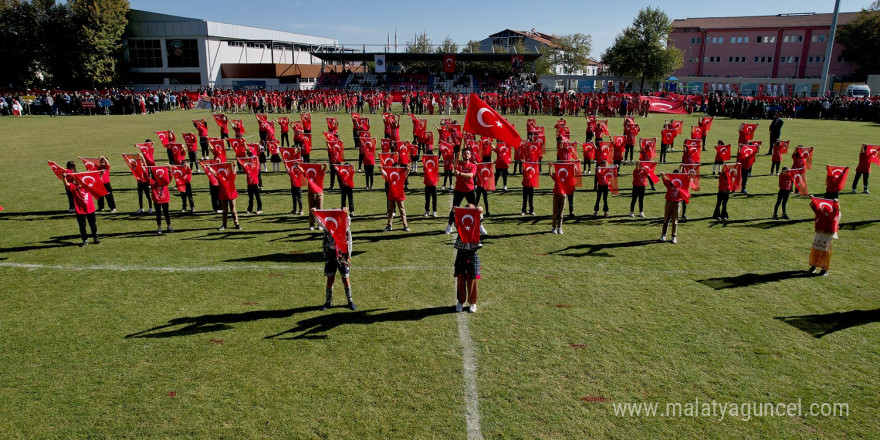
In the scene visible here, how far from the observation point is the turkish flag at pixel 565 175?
1323 cm

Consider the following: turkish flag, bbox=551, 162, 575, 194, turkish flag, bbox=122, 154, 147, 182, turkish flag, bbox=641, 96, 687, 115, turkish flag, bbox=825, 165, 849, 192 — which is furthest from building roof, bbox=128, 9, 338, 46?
turkish flag, bbox=825, 165, 849, 192

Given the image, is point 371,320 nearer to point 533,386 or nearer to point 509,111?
point 533,386

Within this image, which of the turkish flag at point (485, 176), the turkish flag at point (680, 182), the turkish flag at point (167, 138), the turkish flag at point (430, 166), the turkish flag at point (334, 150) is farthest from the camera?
the turkish flag at point (167, 138)

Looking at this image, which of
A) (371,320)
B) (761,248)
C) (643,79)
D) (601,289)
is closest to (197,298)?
(371,320)

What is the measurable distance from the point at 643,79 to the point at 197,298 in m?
74.4

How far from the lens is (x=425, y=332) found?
8336 mm

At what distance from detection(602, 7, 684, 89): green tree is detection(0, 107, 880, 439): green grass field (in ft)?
206

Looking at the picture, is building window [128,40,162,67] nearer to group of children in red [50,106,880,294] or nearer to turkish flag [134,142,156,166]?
group of children in red [50,106,880,294]

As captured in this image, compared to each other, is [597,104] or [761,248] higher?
[597,104]

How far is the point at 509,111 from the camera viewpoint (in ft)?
163

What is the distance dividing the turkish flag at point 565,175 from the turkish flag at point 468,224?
17.3ft

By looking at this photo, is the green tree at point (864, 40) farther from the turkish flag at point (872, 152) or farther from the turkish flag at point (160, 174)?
the turkish flag at point (160, 174)

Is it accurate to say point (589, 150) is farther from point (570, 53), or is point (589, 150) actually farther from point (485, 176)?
point (570, 53)

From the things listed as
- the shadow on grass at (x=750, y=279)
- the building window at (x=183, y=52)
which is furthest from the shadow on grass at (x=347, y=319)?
the building window at (x=183, y=52)
